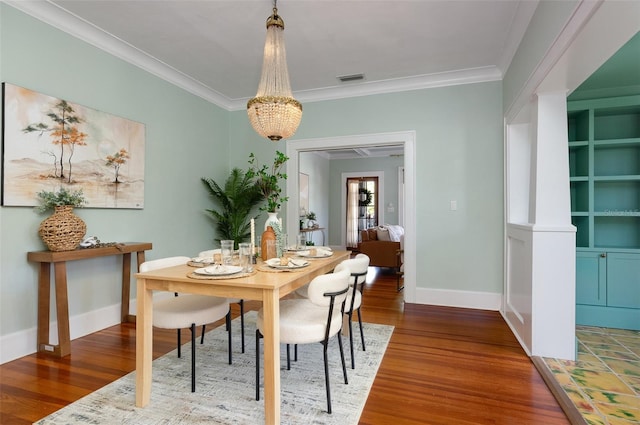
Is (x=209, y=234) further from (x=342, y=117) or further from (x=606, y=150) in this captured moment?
(x=606, y=150)

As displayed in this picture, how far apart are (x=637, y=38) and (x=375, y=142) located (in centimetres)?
249

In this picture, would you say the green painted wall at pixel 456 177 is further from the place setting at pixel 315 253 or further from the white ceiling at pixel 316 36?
the place setting at pixel 315 253

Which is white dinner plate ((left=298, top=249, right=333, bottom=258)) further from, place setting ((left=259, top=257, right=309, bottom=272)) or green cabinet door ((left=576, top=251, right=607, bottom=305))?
green cabinet door ((left=576, top=251, right=607, bottom=305))

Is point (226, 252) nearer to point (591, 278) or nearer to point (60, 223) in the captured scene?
point (60, 223)

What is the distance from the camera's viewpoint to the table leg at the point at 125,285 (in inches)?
131

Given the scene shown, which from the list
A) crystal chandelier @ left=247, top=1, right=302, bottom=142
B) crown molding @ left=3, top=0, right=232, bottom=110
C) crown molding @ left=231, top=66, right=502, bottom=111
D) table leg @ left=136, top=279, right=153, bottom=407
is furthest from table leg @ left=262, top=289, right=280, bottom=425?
crown molding @ left=231, top=66, right=502, bottom=111

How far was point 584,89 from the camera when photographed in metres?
3.37

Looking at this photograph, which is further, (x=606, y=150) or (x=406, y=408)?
(x=606, y=150)

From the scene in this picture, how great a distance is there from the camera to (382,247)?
18.9 ft

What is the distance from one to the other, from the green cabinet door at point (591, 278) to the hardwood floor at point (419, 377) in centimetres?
91

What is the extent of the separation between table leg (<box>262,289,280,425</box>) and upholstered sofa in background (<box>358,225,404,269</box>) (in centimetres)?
405

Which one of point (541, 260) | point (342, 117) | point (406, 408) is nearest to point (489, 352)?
point (541, 260)

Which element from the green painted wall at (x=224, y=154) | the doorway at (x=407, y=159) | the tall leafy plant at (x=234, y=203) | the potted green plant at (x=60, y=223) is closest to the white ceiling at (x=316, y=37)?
the green painted wall at (x=224, y=154)

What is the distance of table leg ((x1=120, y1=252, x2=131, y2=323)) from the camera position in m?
3.34
